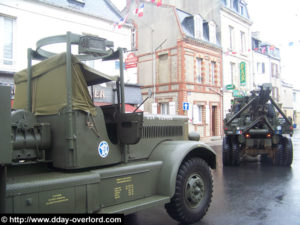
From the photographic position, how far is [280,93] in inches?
1464

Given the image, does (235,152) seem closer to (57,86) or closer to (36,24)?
(57,86)

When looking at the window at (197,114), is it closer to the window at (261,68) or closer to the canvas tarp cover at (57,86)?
the window at (261,68)

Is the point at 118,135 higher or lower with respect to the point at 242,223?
higher

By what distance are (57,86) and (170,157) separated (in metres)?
1.79

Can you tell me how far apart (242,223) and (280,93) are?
36.0 m

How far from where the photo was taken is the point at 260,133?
9695 mm

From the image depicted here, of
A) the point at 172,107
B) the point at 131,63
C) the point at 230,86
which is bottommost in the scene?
the point at 172,107

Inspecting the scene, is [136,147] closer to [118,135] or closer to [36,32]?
[118,135]

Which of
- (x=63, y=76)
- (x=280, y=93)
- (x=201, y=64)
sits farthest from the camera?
(x=280, y=93)

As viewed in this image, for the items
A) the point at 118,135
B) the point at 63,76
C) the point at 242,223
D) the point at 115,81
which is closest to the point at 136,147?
the point at 118,135

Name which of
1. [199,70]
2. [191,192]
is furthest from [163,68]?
[191,192]

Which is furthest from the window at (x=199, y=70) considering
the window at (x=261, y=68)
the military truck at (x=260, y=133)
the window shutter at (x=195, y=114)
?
the military truck at (x=260, y=133)

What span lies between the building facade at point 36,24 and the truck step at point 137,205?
947 centimetres

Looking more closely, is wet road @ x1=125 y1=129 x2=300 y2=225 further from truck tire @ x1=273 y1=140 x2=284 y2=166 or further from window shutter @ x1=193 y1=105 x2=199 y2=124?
window shutter @ x1=193 y1=105 x2=199 y2=124
